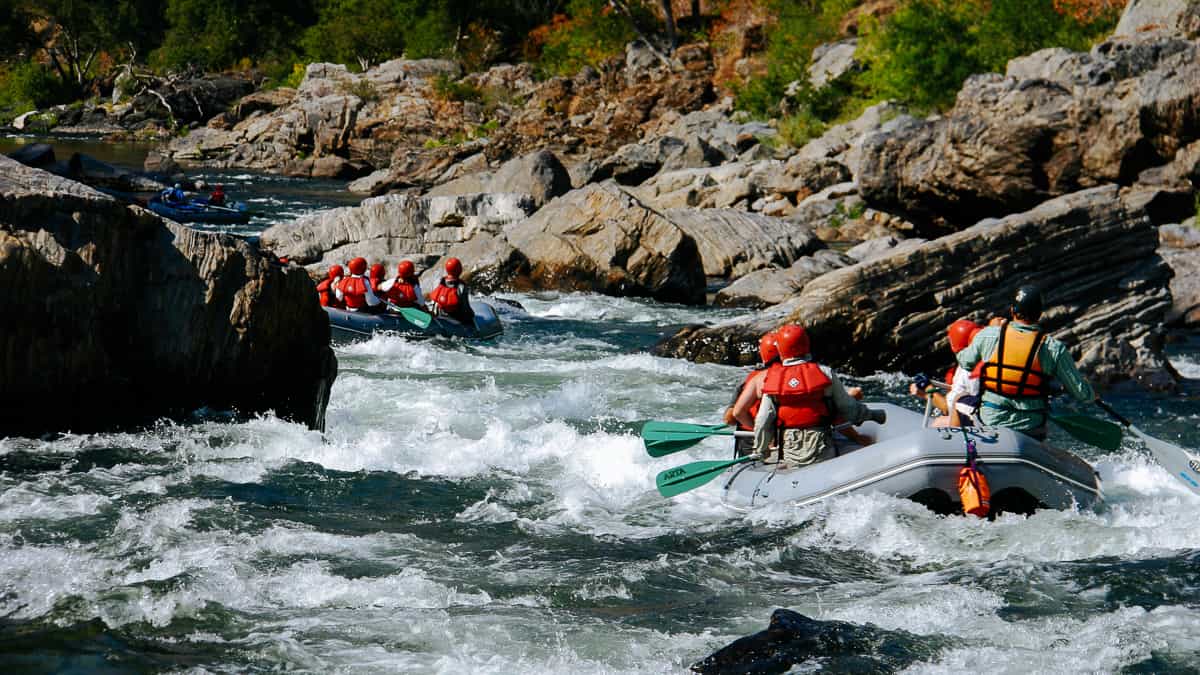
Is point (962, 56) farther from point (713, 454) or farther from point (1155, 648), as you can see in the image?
point (1155, 648)

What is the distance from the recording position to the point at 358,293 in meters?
15.2

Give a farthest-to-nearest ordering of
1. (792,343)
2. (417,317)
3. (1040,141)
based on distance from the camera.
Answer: (1040,141)
(417,317)
(792,343)

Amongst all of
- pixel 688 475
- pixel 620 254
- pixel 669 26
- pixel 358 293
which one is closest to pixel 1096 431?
pixel 688 475

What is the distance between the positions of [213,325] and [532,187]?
49.2 ft

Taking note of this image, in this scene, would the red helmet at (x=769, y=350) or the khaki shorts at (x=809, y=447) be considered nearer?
the khaki shorts at (x=809, y=447)

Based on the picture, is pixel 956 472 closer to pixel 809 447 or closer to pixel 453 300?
pixel 809 447

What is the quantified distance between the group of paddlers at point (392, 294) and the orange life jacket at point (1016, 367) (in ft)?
27.3

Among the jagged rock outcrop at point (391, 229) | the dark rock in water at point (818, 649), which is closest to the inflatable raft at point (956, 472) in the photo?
the dark rock in water at point (818, 649)

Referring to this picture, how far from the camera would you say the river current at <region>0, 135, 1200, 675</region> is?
6098 millimetres

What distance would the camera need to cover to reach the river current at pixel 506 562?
6098 mm

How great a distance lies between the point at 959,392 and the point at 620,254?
10040 millimetres

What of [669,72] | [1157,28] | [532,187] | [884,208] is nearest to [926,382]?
[884,208]

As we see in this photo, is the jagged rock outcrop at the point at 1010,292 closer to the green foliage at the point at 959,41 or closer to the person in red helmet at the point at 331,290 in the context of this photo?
the person in red helmet at the point at 331,290

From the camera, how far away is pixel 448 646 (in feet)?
20.2
